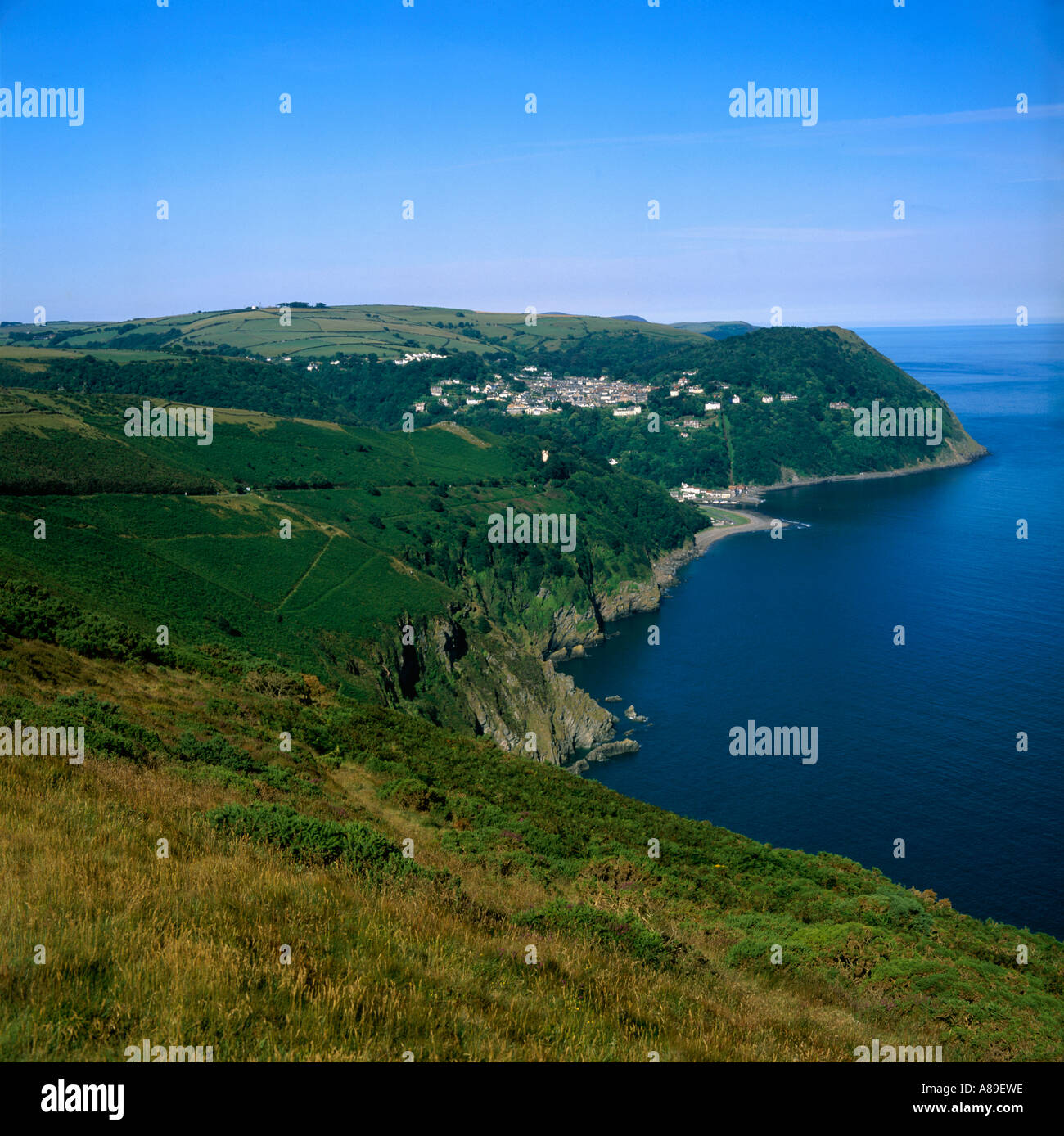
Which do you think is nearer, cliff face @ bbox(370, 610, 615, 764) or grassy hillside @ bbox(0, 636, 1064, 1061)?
grassy hillside @ bbox(0, 636, 1064, 1061)

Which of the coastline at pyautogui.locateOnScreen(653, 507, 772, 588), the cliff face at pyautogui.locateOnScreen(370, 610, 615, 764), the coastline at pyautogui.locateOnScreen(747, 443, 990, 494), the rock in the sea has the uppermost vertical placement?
the coastline at pyautogui.locateOnScreen(747, 443, 990, 494)

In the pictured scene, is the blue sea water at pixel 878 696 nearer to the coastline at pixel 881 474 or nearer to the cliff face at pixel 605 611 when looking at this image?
the cliff face at pixel 605 611

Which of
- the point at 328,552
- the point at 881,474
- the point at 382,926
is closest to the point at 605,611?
the point at 328,552

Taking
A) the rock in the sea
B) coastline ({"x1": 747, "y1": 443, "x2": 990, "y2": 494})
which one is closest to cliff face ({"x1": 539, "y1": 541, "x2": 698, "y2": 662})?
the rock in the sea

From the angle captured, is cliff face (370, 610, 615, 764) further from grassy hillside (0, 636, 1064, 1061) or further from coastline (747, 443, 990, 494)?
coastline (747, 443, 990, 494)

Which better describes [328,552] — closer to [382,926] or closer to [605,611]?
[605,611]
